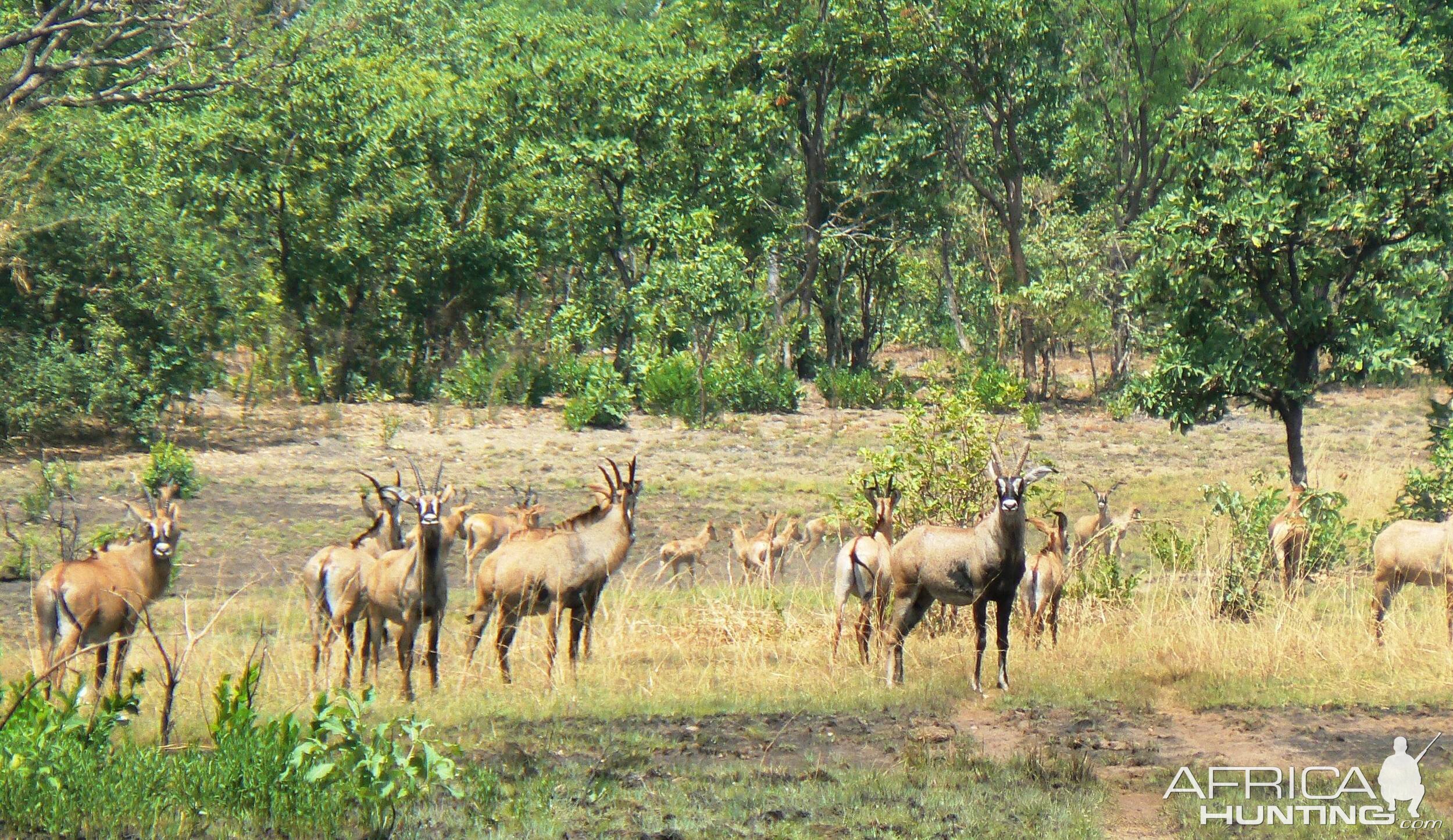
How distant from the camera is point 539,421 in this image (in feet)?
97.1

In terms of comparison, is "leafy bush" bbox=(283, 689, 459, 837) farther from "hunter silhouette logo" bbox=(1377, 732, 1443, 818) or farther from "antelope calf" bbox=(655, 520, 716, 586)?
"antelope calf" bbox=(655, 520, 716, 586)

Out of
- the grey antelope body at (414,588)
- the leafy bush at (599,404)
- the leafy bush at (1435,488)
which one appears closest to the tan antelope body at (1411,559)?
the leafy bush at (1435,488)

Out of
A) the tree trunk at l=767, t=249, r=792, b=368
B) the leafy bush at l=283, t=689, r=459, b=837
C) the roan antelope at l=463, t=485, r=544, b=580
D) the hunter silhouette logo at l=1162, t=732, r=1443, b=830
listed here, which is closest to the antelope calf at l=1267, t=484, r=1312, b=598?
the hunter silhouette logo at l=1162, t=732, r=1443, b=830

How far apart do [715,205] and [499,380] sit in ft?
28.1

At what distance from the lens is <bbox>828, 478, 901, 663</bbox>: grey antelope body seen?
11.7 m

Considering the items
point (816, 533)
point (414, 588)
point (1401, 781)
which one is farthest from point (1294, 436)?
point (414, 588)

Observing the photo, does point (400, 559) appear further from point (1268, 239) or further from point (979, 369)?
point (979, 369)

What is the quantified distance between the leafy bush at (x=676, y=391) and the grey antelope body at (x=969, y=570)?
1991 cm

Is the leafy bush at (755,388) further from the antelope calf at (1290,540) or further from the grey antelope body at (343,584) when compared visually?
the grey antelope body at (343,584)

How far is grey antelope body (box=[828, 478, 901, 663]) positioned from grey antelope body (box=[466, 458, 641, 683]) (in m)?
1.69

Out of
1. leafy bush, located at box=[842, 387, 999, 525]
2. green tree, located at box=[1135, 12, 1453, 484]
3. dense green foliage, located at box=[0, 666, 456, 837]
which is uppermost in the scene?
green tree, located at box=[1135, 12, 1453, 484]

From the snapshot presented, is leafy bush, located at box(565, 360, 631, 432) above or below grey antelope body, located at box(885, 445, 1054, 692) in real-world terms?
above

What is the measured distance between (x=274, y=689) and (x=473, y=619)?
1732 mm

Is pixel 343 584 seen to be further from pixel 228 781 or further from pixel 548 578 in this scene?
pixel 228 781
